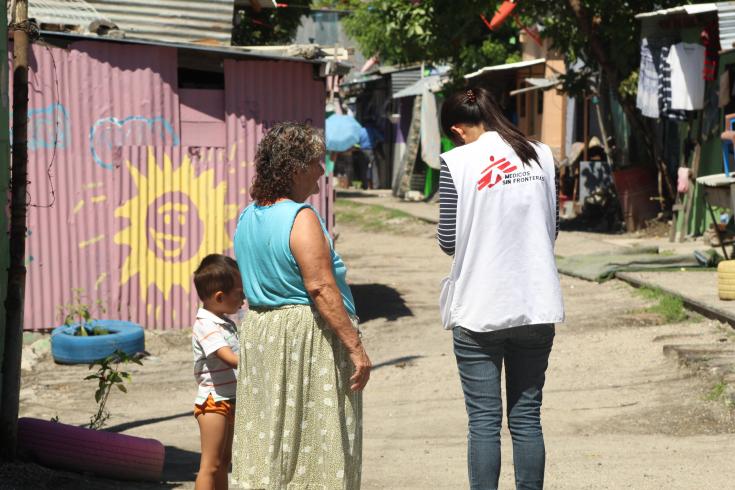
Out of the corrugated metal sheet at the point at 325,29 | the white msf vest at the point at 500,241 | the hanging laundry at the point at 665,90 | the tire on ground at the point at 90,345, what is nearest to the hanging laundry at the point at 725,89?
the hanging laundry at the point at 665,90

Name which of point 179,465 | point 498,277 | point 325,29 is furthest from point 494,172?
point 325,29

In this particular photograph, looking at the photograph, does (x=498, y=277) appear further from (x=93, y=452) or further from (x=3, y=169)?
(x=3, y=169)

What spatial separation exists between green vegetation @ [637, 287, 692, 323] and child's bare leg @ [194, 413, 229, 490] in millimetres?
Result: 6228

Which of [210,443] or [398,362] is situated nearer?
[210,443]

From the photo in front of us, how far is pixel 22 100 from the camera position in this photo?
221 inches

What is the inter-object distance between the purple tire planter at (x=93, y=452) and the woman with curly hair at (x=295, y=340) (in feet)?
5.76

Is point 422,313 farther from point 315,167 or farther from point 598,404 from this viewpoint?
point 315,167

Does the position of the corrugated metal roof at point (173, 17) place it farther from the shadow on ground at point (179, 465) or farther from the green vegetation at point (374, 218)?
the green vegetation at point (374, 218)

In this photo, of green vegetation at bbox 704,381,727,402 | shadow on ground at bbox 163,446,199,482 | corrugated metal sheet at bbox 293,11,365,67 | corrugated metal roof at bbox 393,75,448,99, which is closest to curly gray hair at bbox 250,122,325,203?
shadow on ground at bbox 163,446,199,482

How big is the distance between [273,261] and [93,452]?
2226 millimetres

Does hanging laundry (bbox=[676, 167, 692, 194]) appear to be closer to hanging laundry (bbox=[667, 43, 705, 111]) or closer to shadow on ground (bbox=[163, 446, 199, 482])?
hanging laundry (bbox=[667, 43, 705, 111])

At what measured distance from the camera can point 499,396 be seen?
4047 mm

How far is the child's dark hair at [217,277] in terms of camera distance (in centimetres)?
448

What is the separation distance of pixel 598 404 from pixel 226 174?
4.70 meters
